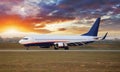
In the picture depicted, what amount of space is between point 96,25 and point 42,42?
25396mm

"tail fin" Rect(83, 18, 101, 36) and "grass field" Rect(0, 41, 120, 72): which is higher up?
"tail fin" Rect(83, 18, 101, 36)

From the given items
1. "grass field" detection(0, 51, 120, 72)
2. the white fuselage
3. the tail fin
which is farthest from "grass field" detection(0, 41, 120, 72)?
the tail fin

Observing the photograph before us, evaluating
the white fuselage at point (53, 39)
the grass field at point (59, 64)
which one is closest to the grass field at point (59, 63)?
the grass field at point (59, 64)

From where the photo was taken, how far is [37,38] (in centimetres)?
9212

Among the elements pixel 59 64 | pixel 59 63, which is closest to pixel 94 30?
pixel 59 63

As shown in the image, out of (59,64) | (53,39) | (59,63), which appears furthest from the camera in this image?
(53,39)

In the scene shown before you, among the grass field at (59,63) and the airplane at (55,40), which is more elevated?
the airplane at (55,40)

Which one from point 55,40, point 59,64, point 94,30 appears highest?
point 94,30

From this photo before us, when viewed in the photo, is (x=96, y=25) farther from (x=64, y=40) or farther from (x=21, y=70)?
(x=21, y=70)

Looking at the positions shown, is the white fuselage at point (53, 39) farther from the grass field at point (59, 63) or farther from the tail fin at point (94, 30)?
the grass field at point (59, 63)

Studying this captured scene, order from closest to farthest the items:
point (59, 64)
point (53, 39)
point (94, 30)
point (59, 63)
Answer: point (59, 64) < point (59, 63) < point (53, 39) < point (94, 30)

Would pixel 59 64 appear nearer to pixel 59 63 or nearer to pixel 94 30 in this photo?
pixel 59 63

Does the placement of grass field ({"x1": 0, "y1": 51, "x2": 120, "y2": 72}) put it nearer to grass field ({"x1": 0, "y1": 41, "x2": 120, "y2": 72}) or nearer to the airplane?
grass field ({"x1": 0, "y1": 41, "x2": 120, "y2": 72})

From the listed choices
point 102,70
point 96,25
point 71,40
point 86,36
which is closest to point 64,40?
point 71,40
